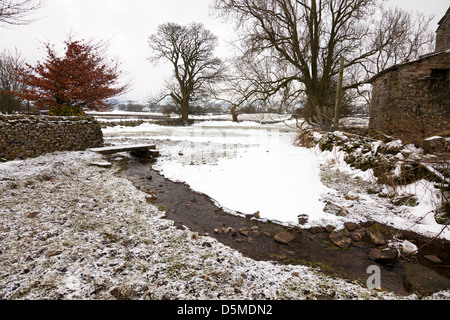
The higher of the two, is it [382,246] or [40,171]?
[40,171]

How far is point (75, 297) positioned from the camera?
1.88 meters

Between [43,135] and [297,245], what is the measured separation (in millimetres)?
8931

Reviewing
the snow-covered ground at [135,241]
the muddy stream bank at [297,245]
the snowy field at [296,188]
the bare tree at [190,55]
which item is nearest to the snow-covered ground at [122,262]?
the snow-covered ground at [135,241]

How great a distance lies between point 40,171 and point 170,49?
21957 millimetres

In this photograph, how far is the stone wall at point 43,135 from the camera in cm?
653

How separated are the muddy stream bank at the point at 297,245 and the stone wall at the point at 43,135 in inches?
227

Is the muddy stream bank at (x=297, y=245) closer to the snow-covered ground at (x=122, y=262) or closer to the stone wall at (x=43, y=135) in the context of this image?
the snow-covered ground at (x=122, y=262)

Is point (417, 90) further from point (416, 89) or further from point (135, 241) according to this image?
point (135, 241)

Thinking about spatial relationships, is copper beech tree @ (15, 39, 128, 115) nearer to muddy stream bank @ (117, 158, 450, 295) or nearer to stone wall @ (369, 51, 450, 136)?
muddy stream bank @ (117, 158, 450, 295)
